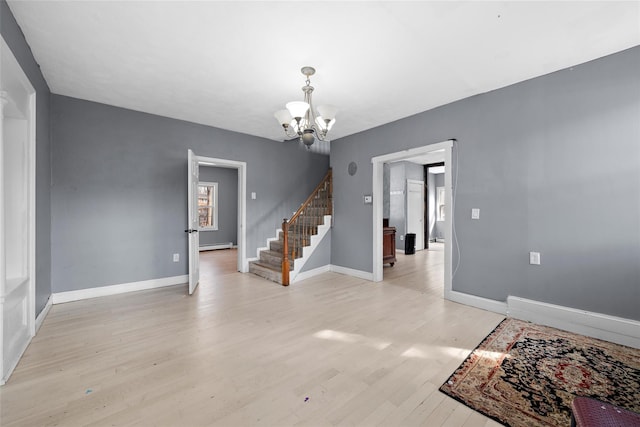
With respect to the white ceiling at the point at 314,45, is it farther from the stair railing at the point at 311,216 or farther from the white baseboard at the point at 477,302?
the white baseboard at the point at 477,302

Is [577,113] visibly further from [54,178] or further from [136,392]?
[54,178]

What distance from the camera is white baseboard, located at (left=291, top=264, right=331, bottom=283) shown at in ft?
15.7

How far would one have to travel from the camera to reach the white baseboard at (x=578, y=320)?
2500 millimetres

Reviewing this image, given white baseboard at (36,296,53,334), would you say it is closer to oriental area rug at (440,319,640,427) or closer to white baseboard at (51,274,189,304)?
white baseboard at (51,274,189,304)

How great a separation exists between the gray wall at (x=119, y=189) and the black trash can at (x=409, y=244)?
4889 millimetres

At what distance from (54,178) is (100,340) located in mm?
2355

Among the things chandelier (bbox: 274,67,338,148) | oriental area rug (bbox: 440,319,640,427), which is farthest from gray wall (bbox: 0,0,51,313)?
oriental area rug (bbox: 440,319,640,427)

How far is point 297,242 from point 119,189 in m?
2.97

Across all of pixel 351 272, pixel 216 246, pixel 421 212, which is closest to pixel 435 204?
pixel 421 212

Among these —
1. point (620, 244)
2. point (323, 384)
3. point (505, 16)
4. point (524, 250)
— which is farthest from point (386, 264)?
point (505, 16)

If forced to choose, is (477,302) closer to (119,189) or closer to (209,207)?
(119,189)

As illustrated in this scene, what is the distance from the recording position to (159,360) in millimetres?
2244

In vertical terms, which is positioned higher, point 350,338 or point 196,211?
point 196,211

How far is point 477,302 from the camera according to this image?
347 cm
